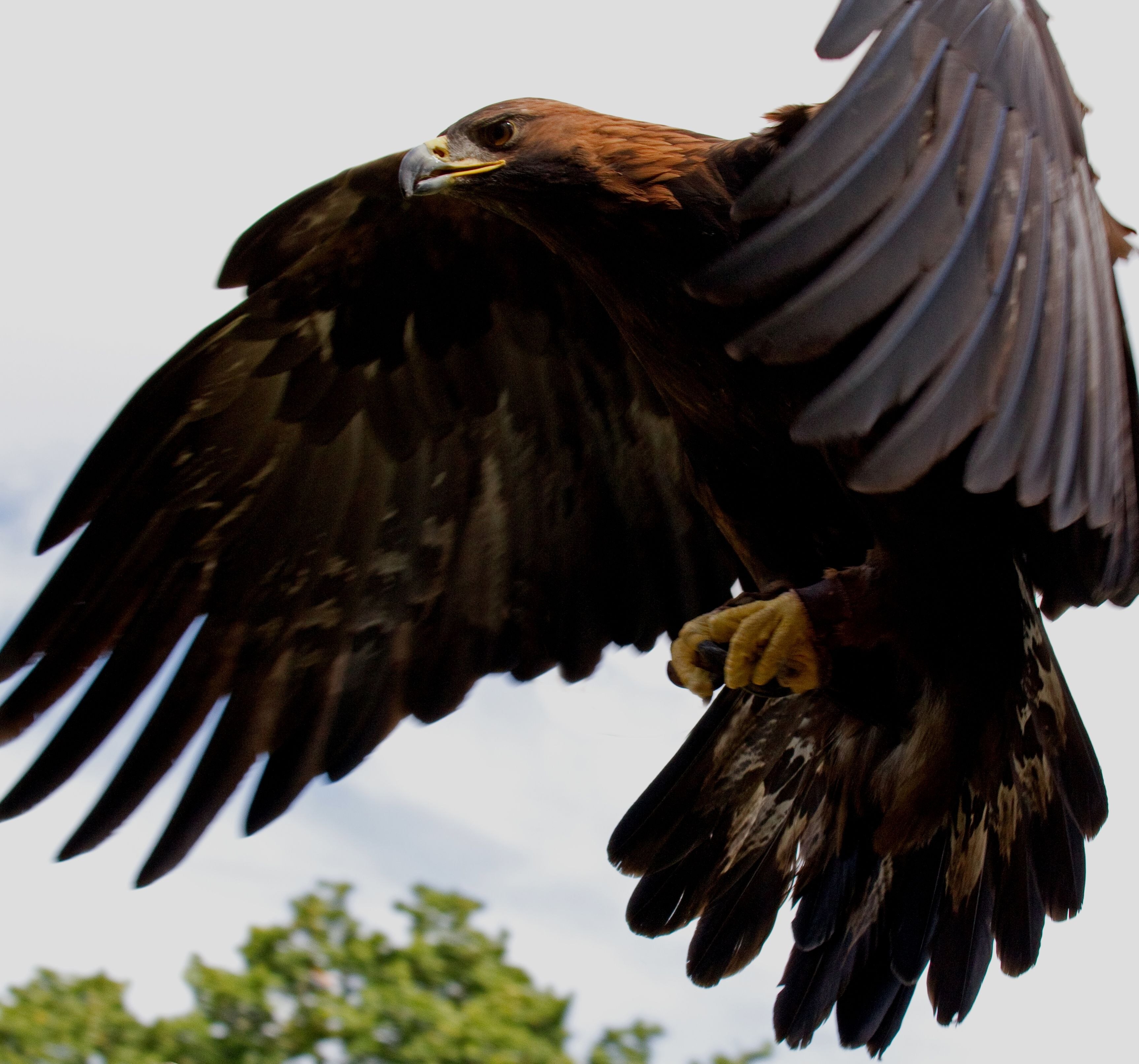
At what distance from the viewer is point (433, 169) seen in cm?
323

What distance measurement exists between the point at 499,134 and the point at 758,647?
1.18m

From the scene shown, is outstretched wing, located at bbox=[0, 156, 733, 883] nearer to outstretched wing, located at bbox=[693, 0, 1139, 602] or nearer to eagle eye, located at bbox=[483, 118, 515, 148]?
eagle eye, located at bbox=[483, 118, 515, 148]

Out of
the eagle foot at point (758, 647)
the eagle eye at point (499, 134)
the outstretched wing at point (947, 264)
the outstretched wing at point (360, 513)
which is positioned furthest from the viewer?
the outstretched wing at point (360, 513)

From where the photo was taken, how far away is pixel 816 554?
330 centimetres

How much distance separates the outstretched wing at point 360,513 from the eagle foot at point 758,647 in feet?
2.52

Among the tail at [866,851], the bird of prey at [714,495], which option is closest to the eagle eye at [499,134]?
the bird of prey at [714,495]

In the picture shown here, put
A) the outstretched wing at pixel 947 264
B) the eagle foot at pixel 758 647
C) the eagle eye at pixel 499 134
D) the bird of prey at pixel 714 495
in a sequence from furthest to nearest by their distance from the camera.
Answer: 1. the eagle eye at pixel 499 134
2. the eagle foot at pixel 758 647
3. the bird of prey at pixel 714 495
4. the outstretched wing at pixel 947 264

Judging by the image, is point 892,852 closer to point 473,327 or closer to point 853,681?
point 853,681

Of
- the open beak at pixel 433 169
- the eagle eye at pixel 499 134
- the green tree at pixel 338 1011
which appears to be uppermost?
the eagle eye at pixel 499 134

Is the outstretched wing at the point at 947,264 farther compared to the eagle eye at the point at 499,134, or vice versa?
the eagle eye at the point at 499,134

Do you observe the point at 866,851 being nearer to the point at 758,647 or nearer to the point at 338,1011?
the point at 758,647

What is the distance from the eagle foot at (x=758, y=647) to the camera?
298 cm

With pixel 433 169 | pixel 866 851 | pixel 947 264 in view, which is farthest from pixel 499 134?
pixel 866 851

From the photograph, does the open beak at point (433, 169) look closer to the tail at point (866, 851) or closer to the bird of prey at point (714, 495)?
the bird of prey at point (714, 495)
